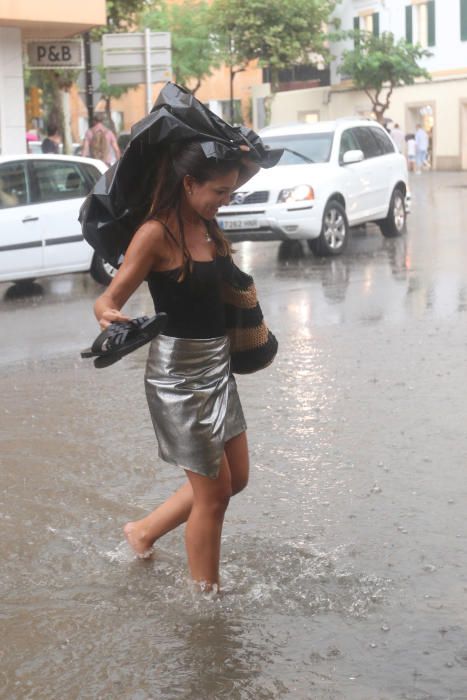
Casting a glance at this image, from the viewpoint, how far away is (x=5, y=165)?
13.6 meters

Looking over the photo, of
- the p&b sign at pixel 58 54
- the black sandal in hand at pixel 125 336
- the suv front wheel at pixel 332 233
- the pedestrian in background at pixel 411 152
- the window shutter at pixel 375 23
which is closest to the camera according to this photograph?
the black sandal in hand at pixel 125 336

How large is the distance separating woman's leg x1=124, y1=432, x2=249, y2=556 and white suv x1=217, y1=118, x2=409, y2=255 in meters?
10.8

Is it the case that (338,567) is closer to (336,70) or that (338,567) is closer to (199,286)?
(199,286)

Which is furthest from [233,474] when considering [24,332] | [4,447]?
[24,332]

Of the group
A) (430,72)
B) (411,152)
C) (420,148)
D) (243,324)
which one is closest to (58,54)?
(243,324)

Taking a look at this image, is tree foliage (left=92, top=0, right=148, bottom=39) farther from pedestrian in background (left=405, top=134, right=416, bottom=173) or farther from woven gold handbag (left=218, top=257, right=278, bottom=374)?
woven gold handbag (left=218, top=257, right=278, bottom=374)

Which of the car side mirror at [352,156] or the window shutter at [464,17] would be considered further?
the window shutter at [464,17]

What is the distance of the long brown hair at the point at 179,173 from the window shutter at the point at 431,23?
4962 cm

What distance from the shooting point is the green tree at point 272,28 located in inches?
2126

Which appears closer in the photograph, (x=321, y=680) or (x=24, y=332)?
(x=321, y=680)

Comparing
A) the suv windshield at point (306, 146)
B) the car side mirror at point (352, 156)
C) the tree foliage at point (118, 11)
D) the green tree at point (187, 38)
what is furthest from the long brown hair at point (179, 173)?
the green tree at point (187, 38)

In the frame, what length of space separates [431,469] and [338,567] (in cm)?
146

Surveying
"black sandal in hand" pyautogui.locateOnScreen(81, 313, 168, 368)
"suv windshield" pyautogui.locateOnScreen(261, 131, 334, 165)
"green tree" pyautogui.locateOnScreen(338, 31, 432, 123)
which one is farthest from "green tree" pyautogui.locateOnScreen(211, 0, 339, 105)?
"black sandal in hand" pyautogui.locateOnScreen(81, 313, 168, 368)

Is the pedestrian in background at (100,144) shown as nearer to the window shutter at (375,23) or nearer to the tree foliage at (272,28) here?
the tree foliage at (272,28)
